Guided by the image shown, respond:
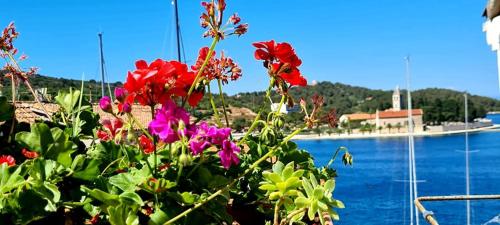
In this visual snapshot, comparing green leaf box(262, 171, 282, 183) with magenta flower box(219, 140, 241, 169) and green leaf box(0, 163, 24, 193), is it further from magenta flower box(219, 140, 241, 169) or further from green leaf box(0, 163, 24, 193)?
green leaf box(0, 163, 24, 193)

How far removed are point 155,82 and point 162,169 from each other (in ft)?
0.40

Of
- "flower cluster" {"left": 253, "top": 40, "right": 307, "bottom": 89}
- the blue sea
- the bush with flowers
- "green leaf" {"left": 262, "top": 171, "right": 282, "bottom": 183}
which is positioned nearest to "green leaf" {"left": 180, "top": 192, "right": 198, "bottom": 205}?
the bush with flowers

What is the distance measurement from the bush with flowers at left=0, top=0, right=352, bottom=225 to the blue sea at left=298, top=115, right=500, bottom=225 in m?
12.5

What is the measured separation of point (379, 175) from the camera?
45375mm

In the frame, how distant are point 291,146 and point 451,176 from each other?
43.9 m

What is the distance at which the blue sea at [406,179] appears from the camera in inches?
1147

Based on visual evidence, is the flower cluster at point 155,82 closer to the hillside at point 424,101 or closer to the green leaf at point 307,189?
the green leaf at point 307,189

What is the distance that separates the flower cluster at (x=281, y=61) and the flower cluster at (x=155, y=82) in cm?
15

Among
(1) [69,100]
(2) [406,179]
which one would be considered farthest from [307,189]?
(2) [406,179]

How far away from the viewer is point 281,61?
2.62 ft

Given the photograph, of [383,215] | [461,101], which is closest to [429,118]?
[461,101]

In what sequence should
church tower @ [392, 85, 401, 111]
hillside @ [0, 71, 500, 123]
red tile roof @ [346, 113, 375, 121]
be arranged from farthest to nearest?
1. church tower @ [392, 85, 401, 111]
2. red tile roof @ [346, 113, 375, 121]
3. hillside @ [0, 71, 500, 123]

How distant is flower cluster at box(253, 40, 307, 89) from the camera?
793mm

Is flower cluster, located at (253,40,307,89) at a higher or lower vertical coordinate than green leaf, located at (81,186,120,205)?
higher
